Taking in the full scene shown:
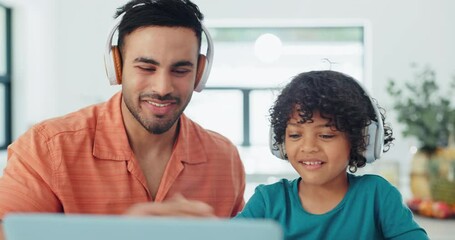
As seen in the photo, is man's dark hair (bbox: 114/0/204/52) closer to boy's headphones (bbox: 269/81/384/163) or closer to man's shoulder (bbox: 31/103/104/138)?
man's shoulder (bbox: 31/103/104/138)

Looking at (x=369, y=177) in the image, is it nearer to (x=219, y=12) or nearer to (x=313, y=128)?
(x=313, y=128)

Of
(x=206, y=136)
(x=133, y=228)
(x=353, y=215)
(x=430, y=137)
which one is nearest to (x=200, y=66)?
(x=206, y=136)

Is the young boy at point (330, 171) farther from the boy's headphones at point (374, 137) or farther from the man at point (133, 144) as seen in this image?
the man at point (133, 144)

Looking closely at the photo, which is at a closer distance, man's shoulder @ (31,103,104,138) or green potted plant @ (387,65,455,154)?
man's shoulder @ (31,103,104,138)

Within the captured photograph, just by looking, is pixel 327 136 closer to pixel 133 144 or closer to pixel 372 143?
pixel 372 143

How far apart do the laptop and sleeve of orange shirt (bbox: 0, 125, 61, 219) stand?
28.7 inches

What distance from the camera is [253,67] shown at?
5332 millimetres

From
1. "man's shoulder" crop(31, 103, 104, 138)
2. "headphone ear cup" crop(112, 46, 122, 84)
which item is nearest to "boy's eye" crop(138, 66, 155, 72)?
"headphone ear cup" crop(112, 46, 122, 84)

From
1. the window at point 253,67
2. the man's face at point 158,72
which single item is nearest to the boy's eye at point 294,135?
the man's face at point 158,72

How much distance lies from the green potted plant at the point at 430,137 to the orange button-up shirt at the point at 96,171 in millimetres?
970

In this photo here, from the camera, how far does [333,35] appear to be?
5359 millimetres

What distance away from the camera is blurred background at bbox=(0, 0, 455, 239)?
195 inches

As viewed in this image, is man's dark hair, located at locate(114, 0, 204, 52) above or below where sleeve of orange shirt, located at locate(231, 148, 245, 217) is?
above

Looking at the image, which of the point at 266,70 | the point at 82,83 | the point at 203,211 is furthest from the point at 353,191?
the point at 82,83
